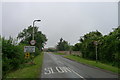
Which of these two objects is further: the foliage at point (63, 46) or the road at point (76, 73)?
the foliage at point (63, 46)

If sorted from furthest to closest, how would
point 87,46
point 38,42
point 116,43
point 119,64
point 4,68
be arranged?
point 38,42
point 87,46
point 119,64
point 116,43
point 4,68

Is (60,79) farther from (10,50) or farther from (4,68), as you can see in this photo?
(10,50)

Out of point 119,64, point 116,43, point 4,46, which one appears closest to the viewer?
point 4,46

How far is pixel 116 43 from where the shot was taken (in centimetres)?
1427

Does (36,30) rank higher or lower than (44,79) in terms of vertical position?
higher

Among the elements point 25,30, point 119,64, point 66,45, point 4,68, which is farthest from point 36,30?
point 66,45

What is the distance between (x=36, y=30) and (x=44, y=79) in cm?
4493

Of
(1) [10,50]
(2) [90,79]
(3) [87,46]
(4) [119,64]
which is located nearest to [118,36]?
(4) [119,64]

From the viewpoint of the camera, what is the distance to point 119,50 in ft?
47.6

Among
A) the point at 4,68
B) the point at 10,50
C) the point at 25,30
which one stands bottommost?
the point at 4,68

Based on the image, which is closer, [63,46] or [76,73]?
[76,73]

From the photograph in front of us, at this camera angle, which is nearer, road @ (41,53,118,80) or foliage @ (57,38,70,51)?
road @ (41,53,118,80)

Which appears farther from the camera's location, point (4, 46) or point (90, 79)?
point (4, 46)

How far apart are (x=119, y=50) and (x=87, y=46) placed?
22024 millimetres
